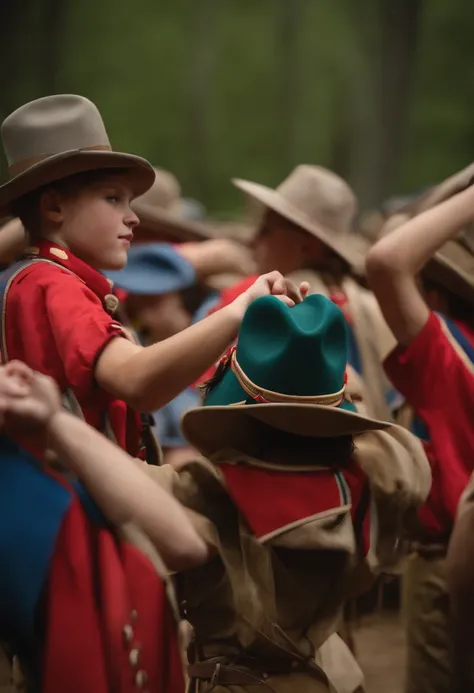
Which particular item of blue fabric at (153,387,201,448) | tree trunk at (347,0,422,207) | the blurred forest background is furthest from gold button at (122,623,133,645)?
tree trunk at (347,0,422,207)

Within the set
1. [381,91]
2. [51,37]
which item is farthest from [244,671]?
[381,91]

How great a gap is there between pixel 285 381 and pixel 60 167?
51cm

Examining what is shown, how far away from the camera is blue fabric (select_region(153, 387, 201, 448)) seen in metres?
2.98

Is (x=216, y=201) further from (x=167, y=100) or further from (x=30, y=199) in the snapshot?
(x=30, y=199)

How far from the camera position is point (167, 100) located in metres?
8.76

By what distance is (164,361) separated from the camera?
1.54 metres

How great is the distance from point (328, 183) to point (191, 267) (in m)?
0.52

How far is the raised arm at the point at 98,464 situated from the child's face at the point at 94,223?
416 millimetres

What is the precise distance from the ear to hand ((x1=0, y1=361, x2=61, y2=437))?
1.45ft

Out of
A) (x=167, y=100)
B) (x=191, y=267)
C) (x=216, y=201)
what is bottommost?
(x=216, y=201)

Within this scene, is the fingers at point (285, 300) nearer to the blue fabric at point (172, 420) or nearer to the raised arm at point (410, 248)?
the raised arm at point (410, 248)

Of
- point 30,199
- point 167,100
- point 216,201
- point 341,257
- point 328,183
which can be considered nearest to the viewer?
point 30,199

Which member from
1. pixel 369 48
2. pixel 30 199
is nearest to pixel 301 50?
pixel 369 48

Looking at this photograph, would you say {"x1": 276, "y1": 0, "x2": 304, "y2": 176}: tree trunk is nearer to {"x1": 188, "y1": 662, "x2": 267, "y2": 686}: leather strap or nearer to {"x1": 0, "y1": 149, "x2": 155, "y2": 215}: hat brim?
{"x1": 0, "y1": 149, "x2": 155, "y2": 215}: hat brim
